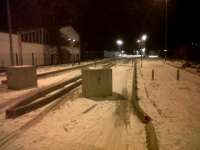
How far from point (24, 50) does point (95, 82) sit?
2340 cm

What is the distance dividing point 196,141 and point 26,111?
18.8 feet

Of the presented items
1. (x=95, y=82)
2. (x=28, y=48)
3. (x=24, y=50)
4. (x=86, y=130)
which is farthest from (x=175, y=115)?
(x=28, y=48)

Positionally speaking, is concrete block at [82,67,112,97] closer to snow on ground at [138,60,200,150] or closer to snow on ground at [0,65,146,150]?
snow on ground at [0,65,146,150]

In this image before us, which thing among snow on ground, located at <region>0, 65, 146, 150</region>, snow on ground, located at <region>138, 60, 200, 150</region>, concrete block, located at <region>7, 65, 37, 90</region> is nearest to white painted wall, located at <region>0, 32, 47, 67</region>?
concrete block, located at <region>7, 65, 37, 90</region>

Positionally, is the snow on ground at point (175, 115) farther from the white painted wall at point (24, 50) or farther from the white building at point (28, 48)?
the white painted wall at point (24, 50)

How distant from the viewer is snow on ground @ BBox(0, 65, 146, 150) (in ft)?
→ 18.9

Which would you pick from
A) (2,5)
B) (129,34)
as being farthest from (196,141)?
(129,34)

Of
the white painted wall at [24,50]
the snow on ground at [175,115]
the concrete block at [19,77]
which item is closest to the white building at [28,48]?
the white painted wall at [24,50]

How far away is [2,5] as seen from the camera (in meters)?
40.3

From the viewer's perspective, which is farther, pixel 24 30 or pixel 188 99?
pixel 24 30

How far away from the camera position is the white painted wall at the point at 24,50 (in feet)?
89.5

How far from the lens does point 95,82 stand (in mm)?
10891

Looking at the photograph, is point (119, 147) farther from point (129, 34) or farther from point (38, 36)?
point (129, 34)

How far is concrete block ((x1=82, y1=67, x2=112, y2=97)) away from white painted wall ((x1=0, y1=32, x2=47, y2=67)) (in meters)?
19.3
